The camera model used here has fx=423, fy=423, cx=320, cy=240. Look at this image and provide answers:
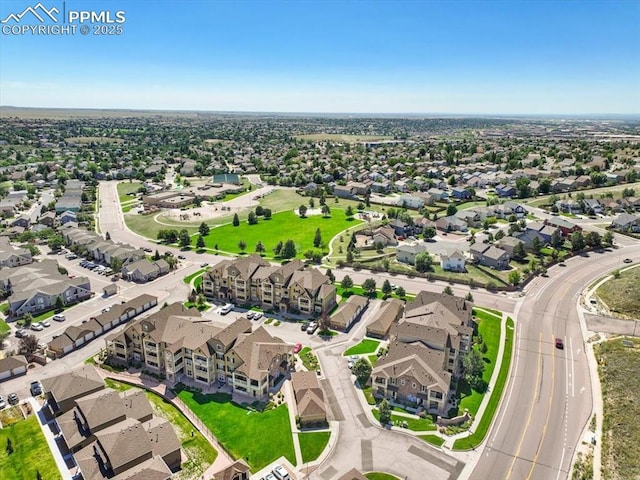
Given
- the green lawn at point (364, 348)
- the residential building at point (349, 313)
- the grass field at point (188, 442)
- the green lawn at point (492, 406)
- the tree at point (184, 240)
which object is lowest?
the grass field at point (188, 442)

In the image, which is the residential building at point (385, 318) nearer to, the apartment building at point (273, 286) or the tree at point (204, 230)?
the apartment building at point (273, 286)

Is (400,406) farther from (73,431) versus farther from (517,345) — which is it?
(73,431)

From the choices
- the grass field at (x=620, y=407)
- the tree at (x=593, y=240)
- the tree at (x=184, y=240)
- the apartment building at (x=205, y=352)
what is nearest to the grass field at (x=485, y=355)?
the grass field at (x=620, y=407)

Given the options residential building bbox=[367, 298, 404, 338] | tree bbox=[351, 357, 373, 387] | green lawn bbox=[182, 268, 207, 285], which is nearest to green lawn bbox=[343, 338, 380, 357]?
residential building bbox=[367, 298, 404, 338]

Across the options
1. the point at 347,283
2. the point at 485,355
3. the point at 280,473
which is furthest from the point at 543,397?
the point at 347,283

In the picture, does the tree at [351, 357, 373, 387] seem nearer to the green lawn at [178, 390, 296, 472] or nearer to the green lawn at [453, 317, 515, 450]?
the green lawn at [178, 390, 296, 472]

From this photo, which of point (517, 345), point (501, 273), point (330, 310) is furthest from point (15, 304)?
point (501, 273)

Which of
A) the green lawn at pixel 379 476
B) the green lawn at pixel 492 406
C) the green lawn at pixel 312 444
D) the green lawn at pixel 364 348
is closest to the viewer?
the green lawn at pixel 379 476
